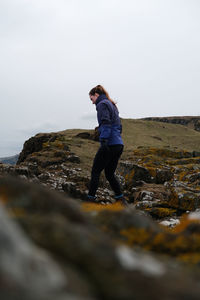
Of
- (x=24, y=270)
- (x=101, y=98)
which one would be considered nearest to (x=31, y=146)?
(x=101, y=98)

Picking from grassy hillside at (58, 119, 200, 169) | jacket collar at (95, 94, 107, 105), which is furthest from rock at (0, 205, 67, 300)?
grassy hillside at (58, 119, 200, 169)

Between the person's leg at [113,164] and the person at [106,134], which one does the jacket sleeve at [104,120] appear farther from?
the person's leg at [113,164]

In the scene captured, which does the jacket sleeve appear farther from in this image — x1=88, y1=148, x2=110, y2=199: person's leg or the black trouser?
x1=88, y1=148, x2=110, y2=199: person's leg

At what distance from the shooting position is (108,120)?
1114 cm

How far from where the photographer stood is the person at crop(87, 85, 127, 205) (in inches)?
440

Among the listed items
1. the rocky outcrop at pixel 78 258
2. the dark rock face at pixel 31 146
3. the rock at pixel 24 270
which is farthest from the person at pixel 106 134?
the dark rock face at pixel 31 146

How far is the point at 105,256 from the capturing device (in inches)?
113

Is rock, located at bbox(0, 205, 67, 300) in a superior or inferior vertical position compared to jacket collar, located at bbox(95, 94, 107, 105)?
inferior

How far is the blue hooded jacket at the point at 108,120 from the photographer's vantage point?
11156 mm

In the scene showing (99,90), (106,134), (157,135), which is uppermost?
(157,135)

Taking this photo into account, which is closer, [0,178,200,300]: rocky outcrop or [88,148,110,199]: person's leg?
[0,178,200,300]: rocky outcrop

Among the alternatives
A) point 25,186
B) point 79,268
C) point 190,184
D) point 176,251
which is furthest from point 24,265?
point 190,184

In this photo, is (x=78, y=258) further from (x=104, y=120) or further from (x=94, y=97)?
(x=94, y=97)

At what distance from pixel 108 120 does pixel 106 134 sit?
573mm
